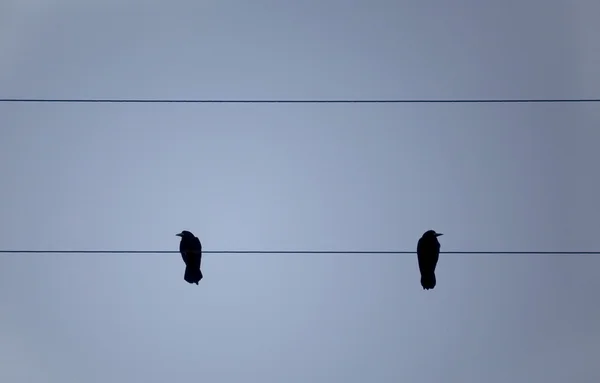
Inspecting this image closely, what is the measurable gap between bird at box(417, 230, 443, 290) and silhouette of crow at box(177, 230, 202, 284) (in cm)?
133

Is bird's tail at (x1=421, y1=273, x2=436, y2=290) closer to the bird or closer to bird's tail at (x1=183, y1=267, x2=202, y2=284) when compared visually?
the bird

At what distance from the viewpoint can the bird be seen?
4.26 meters

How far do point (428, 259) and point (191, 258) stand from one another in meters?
1.43

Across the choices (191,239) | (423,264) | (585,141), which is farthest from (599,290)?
(191,239)

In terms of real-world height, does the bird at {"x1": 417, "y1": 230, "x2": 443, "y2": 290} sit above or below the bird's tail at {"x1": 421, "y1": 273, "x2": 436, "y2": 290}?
above

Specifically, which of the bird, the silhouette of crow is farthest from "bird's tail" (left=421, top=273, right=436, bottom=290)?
the silhouette of crow

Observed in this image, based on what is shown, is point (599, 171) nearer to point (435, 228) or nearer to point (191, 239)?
point (435, 228)

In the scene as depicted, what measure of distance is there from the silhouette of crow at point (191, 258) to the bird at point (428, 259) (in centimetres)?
133

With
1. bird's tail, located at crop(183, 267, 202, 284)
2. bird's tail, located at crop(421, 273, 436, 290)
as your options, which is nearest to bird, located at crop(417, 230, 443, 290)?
bird's tail, located at crop(421, 273, 436, 290)

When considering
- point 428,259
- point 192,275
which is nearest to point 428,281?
point 428,259

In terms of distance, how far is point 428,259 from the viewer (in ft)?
14.1

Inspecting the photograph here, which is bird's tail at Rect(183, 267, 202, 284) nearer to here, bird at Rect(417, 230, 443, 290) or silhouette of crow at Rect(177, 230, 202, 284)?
silhouette of crow at Rect(177, 230, 202, 284)

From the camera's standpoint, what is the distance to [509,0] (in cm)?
520

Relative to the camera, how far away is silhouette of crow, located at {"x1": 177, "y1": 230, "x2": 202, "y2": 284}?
166 inches
